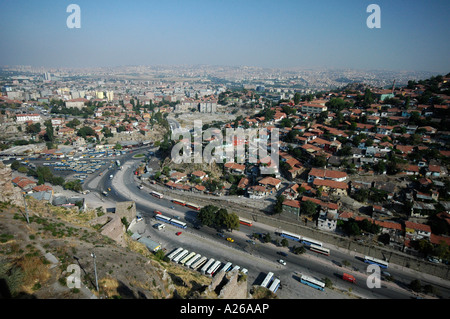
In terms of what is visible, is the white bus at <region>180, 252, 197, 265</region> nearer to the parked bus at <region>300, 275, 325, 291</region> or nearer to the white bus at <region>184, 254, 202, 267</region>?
the white bus at <region>184, 254, 202, 267</region>

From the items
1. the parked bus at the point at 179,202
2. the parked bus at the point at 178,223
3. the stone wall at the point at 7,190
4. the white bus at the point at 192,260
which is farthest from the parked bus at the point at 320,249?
the stone wall at the point at 7,190

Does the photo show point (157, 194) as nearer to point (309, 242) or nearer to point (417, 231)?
point (309, 242)

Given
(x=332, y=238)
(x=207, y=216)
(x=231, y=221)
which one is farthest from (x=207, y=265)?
(x=332, y=238)

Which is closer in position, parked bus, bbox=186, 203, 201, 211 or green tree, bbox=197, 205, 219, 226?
green tree, bbox=197, 205, 219, 226

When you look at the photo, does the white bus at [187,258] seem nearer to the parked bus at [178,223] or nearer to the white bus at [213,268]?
the white bus at [213,268]

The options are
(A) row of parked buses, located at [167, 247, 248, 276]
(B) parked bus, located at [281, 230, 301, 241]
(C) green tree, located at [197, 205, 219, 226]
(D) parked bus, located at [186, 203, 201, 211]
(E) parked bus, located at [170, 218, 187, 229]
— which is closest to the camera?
(A) row of parked buses, located at [167, 247, 248, 276]

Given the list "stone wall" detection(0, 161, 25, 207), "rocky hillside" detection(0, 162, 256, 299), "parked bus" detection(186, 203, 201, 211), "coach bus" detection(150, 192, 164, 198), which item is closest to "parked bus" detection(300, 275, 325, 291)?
"rocky hillside" detection(0, 162, 256, 299)

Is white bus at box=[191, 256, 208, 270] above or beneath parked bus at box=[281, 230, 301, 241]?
beneath
